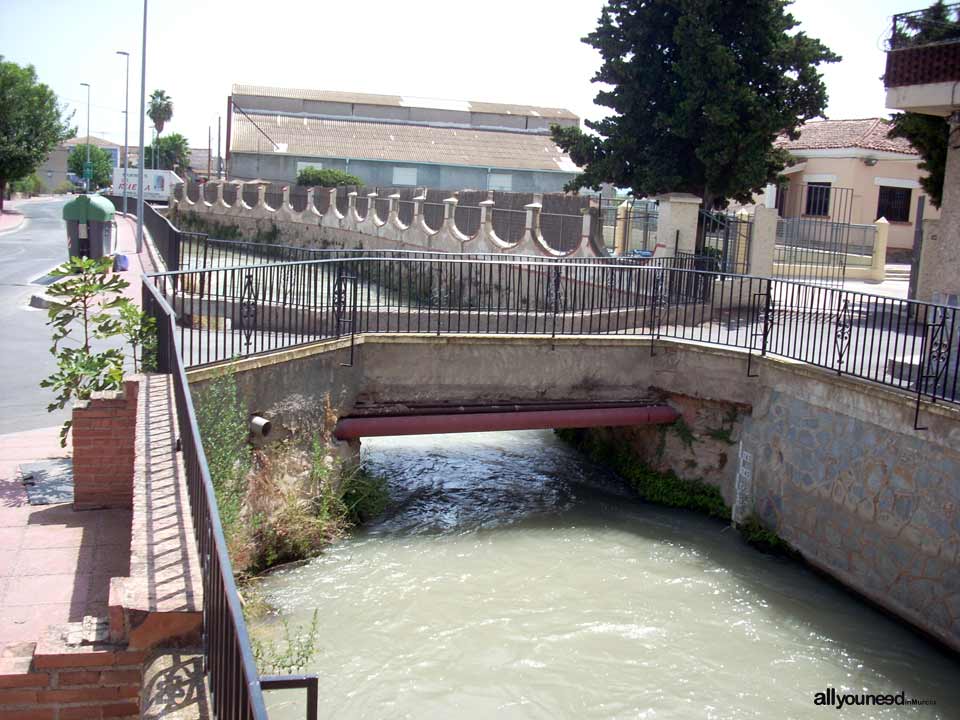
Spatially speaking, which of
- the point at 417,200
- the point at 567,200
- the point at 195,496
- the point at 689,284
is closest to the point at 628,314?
the point at 689,284

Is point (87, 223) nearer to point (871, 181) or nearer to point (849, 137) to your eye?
point (871, 181)

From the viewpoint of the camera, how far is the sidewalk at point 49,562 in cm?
495

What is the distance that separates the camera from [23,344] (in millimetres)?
13195

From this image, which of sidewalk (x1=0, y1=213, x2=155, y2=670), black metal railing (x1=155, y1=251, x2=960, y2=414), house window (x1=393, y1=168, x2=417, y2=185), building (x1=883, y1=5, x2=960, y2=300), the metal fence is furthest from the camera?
house window (x1=393, y1=168, x2=417, y2=185)

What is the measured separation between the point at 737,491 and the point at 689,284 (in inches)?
172

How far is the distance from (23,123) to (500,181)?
25.9 meters

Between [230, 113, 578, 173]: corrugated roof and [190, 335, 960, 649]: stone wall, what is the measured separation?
4342cm

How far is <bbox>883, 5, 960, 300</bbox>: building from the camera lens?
10773mm

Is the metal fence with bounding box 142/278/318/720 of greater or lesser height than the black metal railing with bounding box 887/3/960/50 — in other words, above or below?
below

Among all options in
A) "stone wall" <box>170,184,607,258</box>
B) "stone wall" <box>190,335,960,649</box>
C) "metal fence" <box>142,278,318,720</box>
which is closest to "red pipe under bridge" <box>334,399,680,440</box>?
"stone wall" <box>190,335,960,649</box>

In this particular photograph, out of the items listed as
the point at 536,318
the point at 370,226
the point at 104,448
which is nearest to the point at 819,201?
the point at 370,226

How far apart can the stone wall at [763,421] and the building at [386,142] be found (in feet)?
140

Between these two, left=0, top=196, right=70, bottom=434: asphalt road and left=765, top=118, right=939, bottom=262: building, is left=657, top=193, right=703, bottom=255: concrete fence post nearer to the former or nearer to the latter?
left=0, top=196, right=70, bottom=434: asphalt road

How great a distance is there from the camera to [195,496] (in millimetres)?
4480
